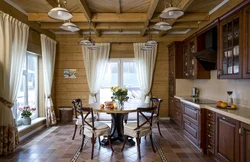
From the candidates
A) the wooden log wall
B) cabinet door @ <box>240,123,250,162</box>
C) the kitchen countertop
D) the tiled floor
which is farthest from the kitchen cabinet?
cabinet door @ <box>240,123,250,162</box>

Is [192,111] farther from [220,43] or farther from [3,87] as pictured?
[3,87]

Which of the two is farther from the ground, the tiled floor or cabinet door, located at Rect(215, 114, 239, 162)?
cabinet door, located at Rect(215, 114, 239, 162)

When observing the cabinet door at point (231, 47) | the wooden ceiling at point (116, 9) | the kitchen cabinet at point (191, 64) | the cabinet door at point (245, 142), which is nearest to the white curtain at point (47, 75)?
the wooden ceiling at point (116, 9)

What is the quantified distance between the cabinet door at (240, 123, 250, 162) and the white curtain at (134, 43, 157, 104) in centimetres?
348

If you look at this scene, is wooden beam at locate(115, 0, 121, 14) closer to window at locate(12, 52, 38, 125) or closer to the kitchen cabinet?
the kitchen cabinet

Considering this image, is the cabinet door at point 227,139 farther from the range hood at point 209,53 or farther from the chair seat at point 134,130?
the range hood at point 209,53

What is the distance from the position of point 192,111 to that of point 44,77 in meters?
3.78

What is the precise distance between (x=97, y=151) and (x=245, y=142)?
2262mm

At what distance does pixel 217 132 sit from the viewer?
2680 millimetres

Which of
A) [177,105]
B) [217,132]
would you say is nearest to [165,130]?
[177,105]

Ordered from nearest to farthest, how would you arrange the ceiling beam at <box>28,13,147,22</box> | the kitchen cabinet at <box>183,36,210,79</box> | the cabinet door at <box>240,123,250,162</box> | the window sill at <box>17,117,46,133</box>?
the cabinet door at <box>240,123,250,162</box>, the window sill at <box>17,117,46,133</box>, the ceiling beam at <box>28,13,147,22</box>, the kitchen cabinet at <box>183,36,210,79</box>

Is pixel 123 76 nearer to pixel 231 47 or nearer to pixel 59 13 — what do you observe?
pixel 231 47

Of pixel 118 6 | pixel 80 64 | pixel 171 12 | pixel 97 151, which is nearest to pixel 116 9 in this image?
pixel 118 6

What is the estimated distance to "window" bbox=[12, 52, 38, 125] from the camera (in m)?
4.12
